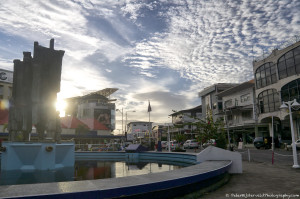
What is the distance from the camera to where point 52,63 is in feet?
46.6

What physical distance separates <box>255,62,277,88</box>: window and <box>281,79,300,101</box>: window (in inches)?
116

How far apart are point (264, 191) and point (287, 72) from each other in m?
35.2

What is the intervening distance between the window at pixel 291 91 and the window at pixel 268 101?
179cm

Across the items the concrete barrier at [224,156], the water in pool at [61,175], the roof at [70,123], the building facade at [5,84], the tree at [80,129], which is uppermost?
the building facade at [5,84]

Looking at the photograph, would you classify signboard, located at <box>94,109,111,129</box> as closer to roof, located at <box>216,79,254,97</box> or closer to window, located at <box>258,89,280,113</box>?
roof, located at <box>216,79,254,97</box>

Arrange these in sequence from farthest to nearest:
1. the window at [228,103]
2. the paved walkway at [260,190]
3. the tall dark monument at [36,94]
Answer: the window at [228,103] → the tall dark monument at [36,94] → the paved walkway at [260,190]

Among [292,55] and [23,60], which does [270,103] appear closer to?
[292,55]

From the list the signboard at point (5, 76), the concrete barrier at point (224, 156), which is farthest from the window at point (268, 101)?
the signboard at point (5, 76)

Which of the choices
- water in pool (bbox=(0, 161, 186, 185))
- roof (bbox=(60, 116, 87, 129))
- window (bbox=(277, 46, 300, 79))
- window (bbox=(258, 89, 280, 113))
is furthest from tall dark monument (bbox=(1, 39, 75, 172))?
roof (bbox=(60, 116, 87, 129))

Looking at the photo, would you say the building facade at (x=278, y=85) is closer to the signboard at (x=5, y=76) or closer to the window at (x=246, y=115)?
the window at (x=246, y=115)

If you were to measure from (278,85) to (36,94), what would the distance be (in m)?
37.0

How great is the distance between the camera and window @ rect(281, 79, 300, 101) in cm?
3442

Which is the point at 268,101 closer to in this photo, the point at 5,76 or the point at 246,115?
the point at 246,115

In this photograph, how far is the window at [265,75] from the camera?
3966 cm
